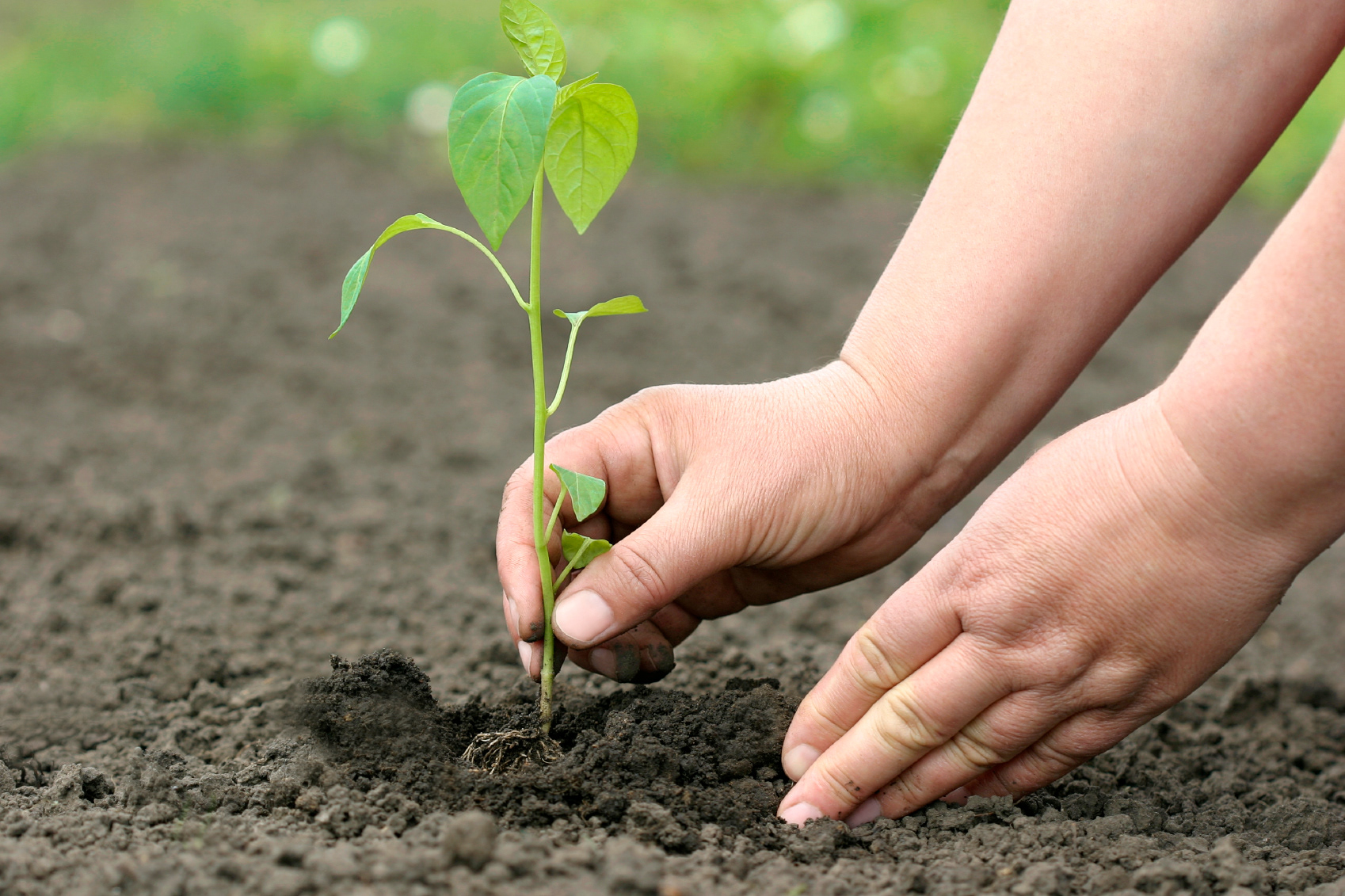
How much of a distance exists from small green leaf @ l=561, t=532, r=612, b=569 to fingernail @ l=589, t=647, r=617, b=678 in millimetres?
178

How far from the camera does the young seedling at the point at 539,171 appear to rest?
3.83ft

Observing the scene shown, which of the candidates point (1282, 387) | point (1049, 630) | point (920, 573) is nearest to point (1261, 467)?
point (1282, 387)

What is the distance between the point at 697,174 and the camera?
5441mm

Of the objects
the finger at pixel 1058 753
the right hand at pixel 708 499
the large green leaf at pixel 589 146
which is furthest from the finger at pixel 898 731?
the large green leaf at pixel 589 146

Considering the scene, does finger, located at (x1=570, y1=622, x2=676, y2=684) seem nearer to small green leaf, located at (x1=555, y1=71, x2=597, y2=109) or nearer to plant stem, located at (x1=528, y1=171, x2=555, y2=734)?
plant stem, located at (x1=528, y1=171, x2=555, y2=734)

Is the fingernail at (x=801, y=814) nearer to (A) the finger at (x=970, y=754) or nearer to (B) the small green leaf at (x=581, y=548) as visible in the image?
(A) the finger at (x=970, y=754)

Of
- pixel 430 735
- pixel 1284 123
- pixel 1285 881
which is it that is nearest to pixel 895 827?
pixel 1285 881

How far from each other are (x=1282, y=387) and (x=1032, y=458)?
1.03 ft

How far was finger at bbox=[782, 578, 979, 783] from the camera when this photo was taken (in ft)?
4.49

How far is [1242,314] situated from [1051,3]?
590 mm

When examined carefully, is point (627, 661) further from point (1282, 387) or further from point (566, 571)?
point (1282, 387)

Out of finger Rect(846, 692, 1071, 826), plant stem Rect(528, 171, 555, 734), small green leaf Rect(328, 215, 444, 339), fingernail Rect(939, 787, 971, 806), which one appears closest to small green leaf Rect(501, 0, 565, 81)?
plant stem Rect(528, 171, 555, 734)

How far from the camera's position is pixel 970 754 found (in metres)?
1.40

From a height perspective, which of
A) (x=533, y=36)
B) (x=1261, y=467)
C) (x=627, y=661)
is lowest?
(x=627, y=661)
